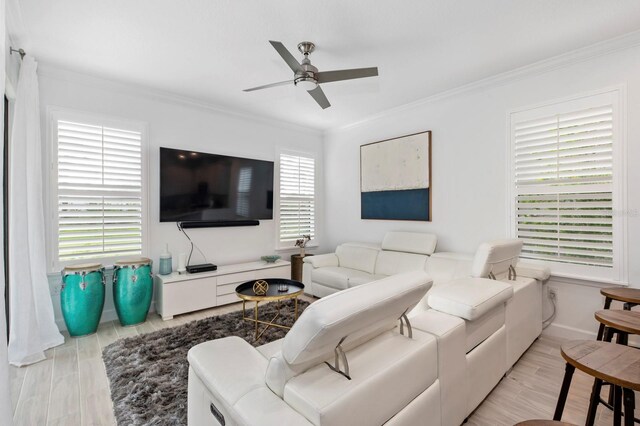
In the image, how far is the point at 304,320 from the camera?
1.03 m

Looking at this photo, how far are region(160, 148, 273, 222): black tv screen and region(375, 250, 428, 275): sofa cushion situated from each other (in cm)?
186

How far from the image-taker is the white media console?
340cm

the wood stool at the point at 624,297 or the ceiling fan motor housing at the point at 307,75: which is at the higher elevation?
the ceiling fan motor housing at the point at 307,75

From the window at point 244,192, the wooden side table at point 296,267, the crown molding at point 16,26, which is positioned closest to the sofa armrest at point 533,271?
the wooden side table at point 296,267

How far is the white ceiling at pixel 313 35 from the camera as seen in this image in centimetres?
217

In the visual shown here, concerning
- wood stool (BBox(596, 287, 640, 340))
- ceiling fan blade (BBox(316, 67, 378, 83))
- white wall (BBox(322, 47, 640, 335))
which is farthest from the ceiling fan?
wood stool (BBox(596, 287, 640, 340))

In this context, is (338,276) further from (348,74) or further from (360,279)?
(348,74)

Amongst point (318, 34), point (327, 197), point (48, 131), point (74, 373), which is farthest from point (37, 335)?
point (327, 197)

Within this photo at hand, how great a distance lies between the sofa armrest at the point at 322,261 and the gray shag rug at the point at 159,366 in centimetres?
89

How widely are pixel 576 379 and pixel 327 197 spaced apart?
4.03 metres

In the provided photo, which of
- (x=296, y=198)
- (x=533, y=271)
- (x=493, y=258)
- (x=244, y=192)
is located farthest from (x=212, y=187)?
(x=533, y=271)

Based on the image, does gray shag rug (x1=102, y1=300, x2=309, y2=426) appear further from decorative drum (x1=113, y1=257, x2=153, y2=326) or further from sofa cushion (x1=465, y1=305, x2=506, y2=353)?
sofa cushion (x1=465, y1=305, x2=506, y2=353)

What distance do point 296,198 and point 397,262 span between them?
2084 millimetres

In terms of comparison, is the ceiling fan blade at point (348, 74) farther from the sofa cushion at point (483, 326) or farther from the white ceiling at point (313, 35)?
the sofa cushion at point (483, 326)
